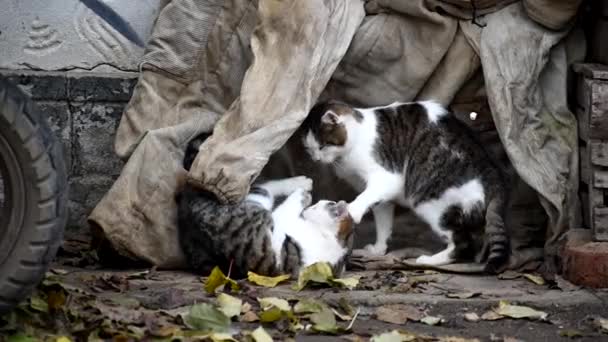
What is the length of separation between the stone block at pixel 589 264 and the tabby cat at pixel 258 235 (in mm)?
998

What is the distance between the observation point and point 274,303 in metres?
4.52

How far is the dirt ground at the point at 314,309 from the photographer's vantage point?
415cm

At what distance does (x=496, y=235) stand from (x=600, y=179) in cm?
52

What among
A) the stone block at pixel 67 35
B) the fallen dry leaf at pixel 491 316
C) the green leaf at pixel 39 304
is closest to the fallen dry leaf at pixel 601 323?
the fallen dry leaf at pixel 491 316

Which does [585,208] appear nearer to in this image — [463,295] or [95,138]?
[463,295]

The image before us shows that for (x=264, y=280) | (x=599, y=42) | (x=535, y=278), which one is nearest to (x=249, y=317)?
(x=264, y=280)

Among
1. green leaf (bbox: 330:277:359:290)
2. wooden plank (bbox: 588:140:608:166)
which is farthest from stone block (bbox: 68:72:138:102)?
wooden plank (bbox: 588:140:608:166)

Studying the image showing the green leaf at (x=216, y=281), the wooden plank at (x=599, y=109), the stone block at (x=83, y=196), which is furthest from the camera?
the stone block at (x=83, y=196)

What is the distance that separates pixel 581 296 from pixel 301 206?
4.38 ft

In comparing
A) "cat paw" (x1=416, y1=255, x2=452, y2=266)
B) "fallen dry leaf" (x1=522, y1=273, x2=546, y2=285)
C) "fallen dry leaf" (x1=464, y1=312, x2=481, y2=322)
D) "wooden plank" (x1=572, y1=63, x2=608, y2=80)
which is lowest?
"fallen dry leaf" (x1=464, y1=312, x2=481, y2=322)

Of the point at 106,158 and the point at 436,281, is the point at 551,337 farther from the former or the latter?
the point at 106,158

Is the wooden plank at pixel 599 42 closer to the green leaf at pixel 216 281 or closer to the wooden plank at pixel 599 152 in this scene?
the wooden plank at pixel 599 152

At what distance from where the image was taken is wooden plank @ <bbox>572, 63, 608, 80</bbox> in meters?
5.04

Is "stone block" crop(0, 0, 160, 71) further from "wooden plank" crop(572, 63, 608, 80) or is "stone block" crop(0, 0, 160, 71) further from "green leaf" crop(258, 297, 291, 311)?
"wooden plank" crop(572, 63, 608, 80)
